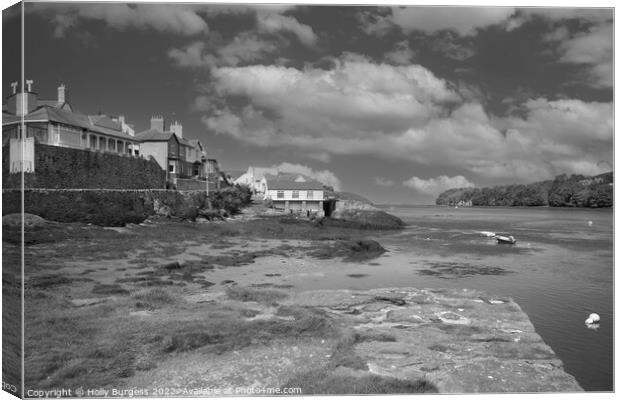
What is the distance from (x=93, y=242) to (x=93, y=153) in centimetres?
841

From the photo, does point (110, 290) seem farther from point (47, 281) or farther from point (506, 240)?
point (506, 240)

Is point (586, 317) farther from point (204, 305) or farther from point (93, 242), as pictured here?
point (93, 242)

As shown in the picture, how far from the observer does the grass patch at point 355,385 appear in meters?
5.77

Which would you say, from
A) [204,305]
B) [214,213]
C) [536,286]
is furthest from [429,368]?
[214,213]

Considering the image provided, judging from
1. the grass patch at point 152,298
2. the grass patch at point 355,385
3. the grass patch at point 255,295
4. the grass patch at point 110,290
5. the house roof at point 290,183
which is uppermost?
the house roof at point 290,183

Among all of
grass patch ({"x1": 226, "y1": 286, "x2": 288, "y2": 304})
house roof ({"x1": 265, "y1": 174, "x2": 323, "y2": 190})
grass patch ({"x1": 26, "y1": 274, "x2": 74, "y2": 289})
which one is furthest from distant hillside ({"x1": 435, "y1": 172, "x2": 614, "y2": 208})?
house roof ({"x1": 265, "y1": 174, "x2": 323, "y2": 190})

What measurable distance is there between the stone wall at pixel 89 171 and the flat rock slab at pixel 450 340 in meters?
13.8

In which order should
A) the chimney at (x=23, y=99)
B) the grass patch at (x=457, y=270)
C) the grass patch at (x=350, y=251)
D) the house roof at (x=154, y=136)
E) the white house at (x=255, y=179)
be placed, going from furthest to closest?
the white house at (x=255, y=179)
the house roof at (x=154, y=136)
the grass patch at (x=350, y=251)
the grass patch at (x=457, y=270)
the chimney at (x=23, y=99)

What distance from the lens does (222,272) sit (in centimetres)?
1301

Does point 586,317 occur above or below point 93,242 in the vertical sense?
below

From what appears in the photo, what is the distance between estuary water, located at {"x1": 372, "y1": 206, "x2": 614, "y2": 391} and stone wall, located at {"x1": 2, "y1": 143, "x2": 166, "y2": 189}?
589 inches

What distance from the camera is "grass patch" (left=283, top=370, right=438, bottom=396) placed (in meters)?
5.77

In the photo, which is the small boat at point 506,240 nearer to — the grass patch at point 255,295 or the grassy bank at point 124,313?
the grassy bank at point 124,313

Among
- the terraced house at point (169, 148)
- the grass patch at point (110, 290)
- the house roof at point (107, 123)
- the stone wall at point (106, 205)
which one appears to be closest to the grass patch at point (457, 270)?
the grass patch at point (110, 290)
